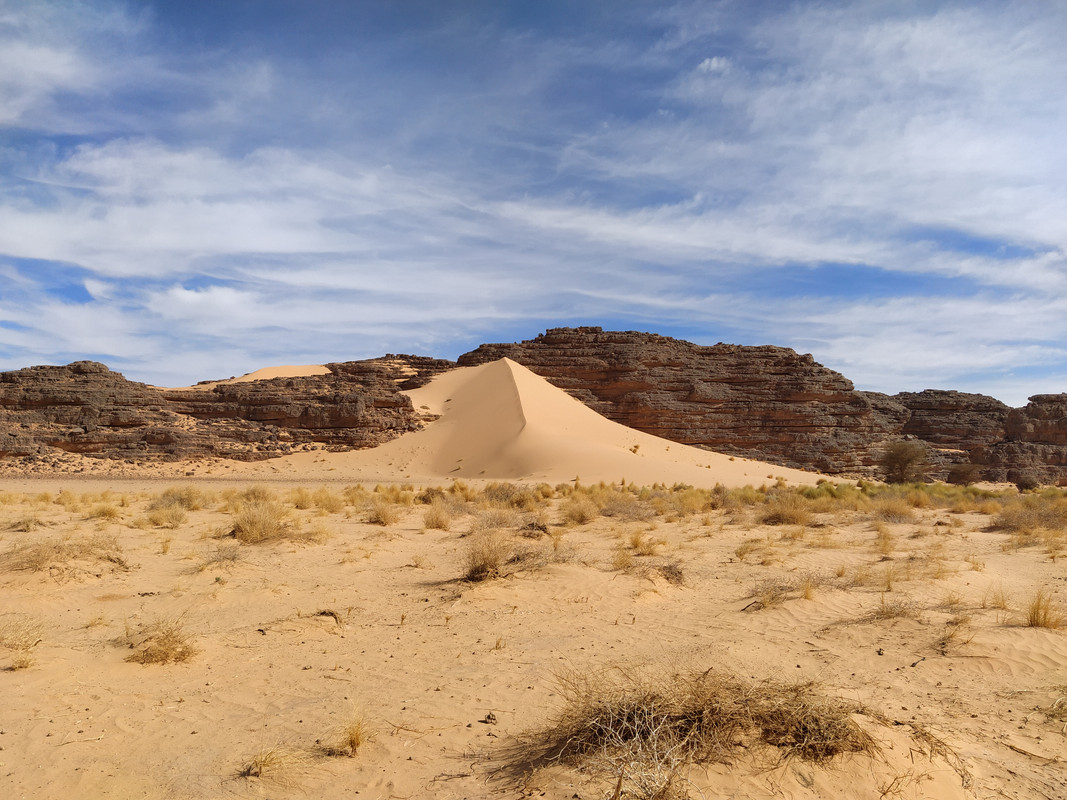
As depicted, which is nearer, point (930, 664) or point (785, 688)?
point (785, 688)

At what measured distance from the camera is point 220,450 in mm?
33594

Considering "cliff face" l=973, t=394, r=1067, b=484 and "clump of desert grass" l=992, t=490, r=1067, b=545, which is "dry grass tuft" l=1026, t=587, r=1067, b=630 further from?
"cliff face" l=973, t=394, r=1067, b=484

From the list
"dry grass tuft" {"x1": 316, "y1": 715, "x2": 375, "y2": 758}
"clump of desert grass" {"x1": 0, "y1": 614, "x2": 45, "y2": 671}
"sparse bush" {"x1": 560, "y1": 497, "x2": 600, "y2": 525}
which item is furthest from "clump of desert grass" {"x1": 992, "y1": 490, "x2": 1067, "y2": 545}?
"clump of desert grass" {"x1": 0, "y1": 614, "x2": 45, "y2": 671}

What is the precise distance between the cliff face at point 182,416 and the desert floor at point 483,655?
23.6m

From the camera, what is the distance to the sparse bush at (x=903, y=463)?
3594cm

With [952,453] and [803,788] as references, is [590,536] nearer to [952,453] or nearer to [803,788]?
[803,788]

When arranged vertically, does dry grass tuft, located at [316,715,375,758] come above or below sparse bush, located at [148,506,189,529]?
above

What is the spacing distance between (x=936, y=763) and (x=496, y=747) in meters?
2.53

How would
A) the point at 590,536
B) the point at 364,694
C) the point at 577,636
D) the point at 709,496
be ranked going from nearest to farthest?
the point at 364,694 → the point at 577,636 → the point at 590,536 → the point at 709,496

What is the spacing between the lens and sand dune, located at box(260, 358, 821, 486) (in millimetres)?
31453

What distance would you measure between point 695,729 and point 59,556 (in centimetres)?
831

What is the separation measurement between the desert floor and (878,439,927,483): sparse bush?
86.4ft

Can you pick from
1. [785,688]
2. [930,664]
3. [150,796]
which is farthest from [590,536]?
[150,796]

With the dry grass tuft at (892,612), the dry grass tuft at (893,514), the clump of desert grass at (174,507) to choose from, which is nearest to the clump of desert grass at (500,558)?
the dry grass tuft at (892,612)
